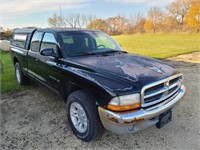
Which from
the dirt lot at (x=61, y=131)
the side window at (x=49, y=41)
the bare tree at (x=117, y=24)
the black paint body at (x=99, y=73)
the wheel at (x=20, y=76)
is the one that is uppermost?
the bare tree at (x=117, y=24)

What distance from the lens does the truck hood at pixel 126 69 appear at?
2.67 m

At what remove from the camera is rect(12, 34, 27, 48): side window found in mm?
5438

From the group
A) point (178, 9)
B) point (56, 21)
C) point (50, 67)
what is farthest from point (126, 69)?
point (178, 9)

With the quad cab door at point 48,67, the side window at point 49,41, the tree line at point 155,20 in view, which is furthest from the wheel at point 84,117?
the tree line at point 155,20

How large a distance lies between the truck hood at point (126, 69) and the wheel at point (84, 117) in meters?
0.46

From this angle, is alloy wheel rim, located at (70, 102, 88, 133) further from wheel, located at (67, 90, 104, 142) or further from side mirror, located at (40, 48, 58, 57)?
side mirror, located at (40, 48, 58, 57)

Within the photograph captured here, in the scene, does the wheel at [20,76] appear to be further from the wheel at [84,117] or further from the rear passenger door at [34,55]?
the wheel at [84,117]

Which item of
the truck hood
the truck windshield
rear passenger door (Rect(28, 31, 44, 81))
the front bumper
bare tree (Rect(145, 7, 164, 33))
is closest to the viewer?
the front bumper

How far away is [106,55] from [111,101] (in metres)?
1.52

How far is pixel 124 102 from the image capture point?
8.09 feet

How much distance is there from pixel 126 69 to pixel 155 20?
195 feet

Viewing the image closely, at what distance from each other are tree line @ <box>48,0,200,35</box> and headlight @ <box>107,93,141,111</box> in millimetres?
43878

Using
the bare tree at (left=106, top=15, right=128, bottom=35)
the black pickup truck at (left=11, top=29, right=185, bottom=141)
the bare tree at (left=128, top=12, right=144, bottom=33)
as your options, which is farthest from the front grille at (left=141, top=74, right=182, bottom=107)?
the bare tree at (left=128, top=12, right=144, bottom=33)

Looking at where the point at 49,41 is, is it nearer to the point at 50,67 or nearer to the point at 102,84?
the point at 50,67
